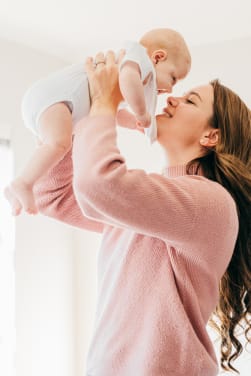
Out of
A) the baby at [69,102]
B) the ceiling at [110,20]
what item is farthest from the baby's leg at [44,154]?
the ceiling at [110,20]

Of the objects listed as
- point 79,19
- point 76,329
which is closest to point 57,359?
point 76,329

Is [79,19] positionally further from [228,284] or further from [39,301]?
[228,284]

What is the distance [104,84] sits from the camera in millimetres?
1230

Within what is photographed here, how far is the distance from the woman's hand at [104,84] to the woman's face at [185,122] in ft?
0.65

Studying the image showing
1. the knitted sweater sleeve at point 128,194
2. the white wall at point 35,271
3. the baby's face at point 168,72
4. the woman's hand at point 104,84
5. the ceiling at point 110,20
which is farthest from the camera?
the white wall at point 35,271

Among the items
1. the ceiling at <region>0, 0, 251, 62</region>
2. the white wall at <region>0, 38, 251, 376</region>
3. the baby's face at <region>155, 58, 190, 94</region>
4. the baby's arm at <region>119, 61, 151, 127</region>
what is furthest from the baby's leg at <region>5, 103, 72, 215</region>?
the white wall at <region>0, 38, 251, 376</region>

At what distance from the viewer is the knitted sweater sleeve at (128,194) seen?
1089 millimetres

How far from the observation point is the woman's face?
1.40 meters

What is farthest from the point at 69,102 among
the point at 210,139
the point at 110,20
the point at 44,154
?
the point at 110,20

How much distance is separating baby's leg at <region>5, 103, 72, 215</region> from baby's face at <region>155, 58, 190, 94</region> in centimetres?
25

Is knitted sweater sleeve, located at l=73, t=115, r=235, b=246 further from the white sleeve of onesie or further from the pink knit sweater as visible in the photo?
the white sleeve of onesie

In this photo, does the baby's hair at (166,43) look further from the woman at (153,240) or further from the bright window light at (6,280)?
the bright window light at (6,280)

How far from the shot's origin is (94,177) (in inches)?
42.6

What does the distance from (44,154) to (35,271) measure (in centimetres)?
137
